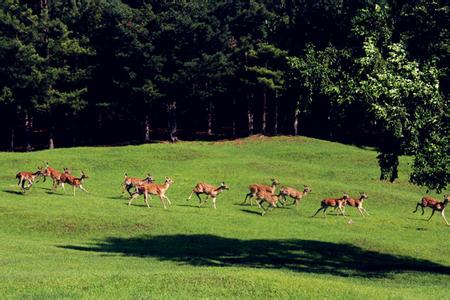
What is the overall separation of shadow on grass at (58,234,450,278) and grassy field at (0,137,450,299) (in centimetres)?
5

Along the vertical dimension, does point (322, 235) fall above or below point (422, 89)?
below

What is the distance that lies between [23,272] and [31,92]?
2021 inches

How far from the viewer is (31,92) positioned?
71.4m

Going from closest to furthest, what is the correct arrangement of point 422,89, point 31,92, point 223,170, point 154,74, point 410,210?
point 422,89
point 410,210
point 223,170
point 31,92
point 154,74

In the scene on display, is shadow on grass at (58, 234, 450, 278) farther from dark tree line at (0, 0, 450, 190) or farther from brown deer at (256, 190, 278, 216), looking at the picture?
dark tree line at (0, 0, 450, 190)

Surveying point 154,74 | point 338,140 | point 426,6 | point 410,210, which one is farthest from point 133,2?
point 426,6

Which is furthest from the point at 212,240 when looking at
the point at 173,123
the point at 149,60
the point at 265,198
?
the point at 173,123

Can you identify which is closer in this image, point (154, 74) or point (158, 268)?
point (158, 268)

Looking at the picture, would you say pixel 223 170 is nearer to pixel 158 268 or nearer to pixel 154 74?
pixel 154 74

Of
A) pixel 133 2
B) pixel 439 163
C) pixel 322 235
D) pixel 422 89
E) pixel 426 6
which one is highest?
pixel 133 2

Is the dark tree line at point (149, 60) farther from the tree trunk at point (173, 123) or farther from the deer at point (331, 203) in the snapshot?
the deer at point (331, 203)

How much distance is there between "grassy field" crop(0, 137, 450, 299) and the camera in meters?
20.1

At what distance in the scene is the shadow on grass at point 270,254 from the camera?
2788cm

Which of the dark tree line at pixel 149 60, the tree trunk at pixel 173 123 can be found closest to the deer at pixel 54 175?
the dark tree line at pixel 149 60
